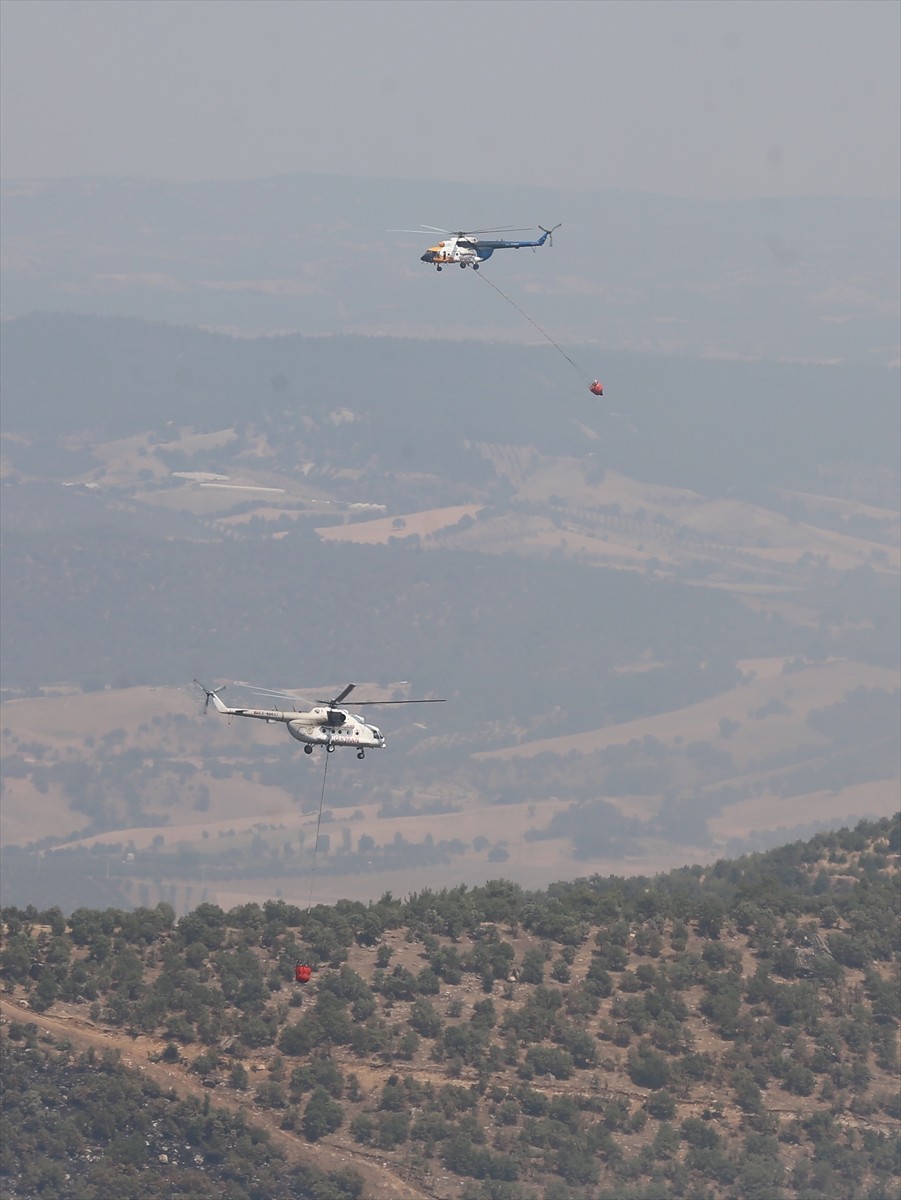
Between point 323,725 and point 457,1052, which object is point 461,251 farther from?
point 457,1052

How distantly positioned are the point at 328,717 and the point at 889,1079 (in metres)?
43.8

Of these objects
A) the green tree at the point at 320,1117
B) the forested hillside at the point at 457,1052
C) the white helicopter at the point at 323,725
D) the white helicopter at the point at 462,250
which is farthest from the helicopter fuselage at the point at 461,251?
the green tree at the point at 320,1117

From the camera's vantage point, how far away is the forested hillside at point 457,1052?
9156 cm

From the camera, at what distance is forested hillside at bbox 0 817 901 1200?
91.6 metres

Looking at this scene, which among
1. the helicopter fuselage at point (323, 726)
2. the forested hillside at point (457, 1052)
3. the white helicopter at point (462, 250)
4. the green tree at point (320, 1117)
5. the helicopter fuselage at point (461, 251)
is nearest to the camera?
the helicopter fuselage at point (323, 726)

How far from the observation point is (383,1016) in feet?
334

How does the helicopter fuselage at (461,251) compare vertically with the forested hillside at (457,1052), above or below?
above

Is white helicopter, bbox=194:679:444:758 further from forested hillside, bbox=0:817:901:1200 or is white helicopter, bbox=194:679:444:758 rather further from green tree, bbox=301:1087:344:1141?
forested hillside, bbox=0:817:901:1200

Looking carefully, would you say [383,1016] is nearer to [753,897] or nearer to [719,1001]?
[719,1001]

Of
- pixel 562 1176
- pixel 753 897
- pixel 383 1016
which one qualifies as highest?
pixel 753 897

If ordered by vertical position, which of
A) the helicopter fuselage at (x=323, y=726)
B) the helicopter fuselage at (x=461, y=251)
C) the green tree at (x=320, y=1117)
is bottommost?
the green tree at (x=320, y=1117)

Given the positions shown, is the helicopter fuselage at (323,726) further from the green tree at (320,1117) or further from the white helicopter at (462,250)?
the green tree at (320,1117)

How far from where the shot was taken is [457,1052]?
98.8 metres

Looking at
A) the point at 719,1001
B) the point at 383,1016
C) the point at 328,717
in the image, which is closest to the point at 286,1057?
the point at 383,1016
